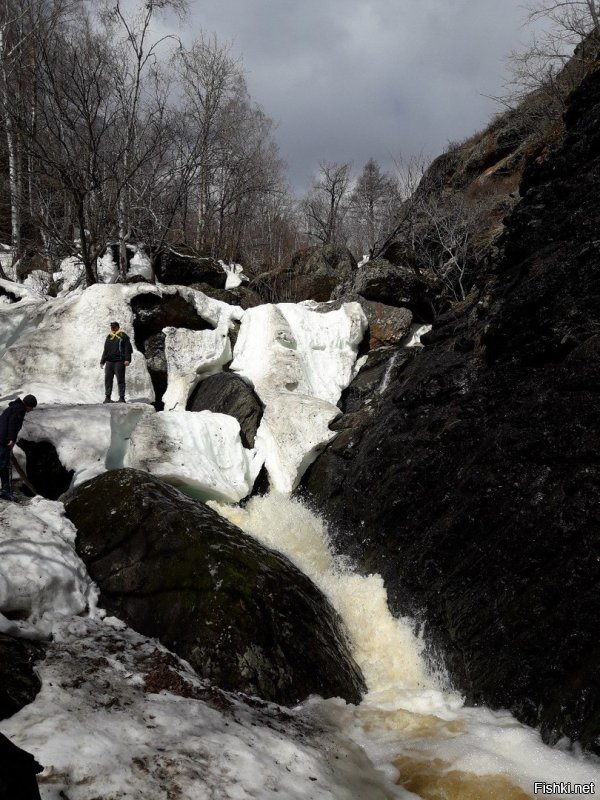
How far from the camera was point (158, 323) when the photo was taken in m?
12.0

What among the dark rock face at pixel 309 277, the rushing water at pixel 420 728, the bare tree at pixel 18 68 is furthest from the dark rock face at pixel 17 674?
the dark rock face at pixel 309 277

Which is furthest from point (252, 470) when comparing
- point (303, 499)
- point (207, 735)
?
point (207, 735)

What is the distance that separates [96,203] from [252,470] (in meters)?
9.30

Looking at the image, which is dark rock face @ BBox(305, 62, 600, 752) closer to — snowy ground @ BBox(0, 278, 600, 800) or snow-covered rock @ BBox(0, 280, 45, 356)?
snowy ground @ BBox(0, 278, 600, 800)

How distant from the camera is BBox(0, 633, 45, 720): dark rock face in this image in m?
2.63

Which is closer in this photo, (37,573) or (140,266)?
(37,573)

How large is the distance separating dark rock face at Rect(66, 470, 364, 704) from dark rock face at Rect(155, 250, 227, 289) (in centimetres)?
1191

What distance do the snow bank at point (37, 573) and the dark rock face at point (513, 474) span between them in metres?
3.42

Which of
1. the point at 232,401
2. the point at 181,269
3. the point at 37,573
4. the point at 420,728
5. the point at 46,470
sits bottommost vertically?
the point at 420,728

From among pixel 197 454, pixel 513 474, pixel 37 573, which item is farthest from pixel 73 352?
pixel 513 474

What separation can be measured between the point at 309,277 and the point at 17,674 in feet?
50.7

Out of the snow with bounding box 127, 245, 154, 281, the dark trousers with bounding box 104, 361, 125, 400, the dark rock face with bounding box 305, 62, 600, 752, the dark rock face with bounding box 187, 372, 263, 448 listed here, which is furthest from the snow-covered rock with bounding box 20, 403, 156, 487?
the snow with bounding box 127, 245, 154, 281

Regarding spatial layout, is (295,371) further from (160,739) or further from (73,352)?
(160,739)

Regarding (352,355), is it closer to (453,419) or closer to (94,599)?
(453,419)
